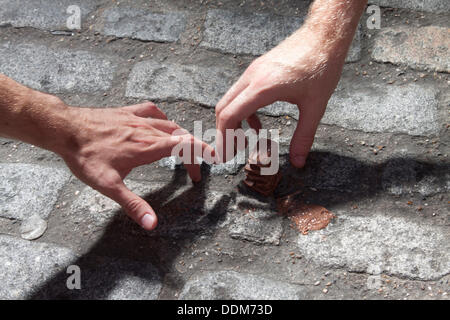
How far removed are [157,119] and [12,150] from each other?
2.33 ft

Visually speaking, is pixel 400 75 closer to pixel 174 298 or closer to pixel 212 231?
pixel 212 231

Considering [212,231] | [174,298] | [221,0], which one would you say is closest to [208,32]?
[221,0]

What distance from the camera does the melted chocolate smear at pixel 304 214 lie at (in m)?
1.95

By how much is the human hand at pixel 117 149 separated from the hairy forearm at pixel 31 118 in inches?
1.2

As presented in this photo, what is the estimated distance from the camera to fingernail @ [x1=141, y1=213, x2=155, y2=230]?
72.6 inches

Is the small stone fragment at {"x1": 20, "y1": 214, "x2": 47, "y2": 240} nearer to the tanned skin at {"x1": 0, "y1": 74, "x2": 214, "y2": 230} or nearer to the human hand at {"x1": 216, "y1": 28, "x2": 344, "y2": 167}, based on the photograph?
the tanned skin at {"x1": 0, "y1": 74, "x2": 214, "y2": 230}

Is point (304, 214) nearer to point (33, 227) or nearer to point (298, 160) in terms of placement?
point (298, 160)

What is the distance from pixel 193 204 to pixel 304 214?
0.42 meters

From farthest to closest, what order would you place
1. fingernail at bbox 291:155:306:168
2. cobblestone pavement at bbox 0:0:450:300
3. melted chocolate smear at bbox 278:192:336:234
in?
fingernail at bbox 291:155:306:168 < melted chocolate smear at bbox 278:192:336:234 < cobblestone pavement at bbox 0:0:450:300

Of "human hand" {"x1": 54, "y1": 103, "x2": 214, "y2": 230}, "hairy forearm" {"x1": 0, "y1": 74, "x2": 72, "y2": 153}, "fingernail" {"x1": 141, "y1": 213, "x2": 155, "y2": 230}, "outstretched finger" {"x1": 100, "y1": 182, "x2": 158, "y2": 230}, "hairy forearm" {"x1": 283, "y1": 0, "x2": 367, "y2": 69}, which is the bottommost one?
"fingernail" {"x1": 141, "y1": 213, "x2": 155, "y2": 230}

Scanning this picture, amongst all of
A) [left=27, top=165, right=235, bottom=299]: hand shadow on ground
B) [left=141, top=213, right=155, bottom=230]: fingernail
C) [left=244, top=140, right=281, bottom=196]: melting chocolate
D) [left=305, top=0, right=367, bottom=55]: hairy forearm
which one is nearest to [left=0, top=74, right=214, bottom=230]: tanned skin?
[left=141, top=213, right=155, bottom=230]: fingernail

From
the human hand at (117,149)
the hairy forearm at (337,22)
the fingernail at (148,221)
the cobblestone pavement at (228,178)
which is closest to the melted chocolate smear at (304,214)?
the cobblestone pavement at (228,178)

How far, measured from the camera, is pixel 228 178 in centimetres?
212

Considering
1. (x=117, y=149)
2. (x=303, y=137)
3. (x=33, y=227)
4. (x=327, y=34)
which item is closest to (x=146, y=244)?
(x=117, y=149)
